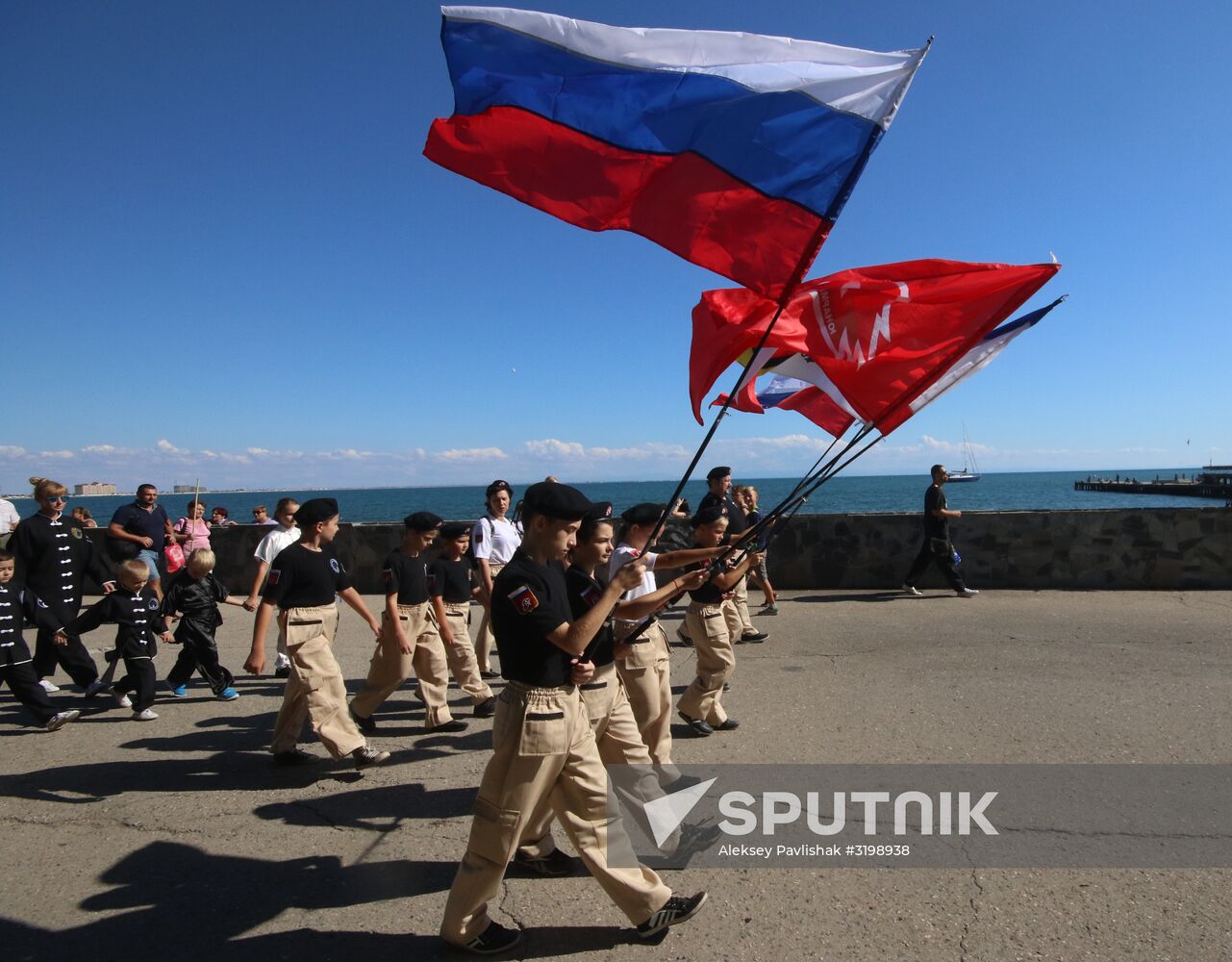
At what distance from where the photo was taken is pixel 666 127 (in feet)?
12.4

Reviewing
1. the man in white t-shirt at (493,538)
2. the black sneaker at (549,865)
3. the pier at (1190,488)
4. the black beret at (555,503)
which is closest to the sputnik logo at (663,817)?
the black sneaker at (549,865)

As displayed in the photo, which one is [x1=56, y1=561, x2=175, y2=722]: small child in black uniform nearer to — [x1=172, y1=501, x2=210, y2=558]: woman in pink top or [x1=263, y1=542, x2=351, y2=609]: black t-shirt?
[x1=263, y1=542, x2=351, y2=609]: black t-shirt

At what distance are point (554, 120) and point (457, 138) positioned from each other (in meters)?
0.48

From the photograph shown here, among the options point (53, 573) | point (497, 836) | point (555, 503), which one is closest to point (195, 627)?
point (53, 573)

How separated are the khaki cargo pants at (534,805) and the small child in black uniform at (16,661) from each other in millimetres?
4747

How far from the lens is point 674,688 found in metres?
6.84

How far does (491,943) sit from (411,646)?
3.00 meters

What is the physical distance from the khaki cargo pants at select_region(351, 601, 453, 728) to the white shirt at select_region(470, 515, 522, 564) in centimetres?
103

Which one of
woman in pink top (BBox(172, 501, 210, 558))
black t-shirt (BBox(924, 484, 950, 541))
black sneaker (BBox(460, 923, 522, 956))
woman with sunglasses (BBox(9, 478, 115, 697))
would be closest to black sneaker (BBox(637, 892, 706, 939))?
black sneaker (BBox(460, 923, 522, 956))

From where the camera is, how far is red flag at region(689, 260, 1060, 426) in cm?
440

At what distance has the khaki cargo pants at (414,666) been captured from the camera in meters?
5.66

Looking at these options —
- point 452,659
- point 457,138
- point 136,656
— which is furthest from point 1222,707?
point 136,656

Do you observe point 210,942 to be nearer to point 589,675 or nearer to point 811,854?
point 589,675

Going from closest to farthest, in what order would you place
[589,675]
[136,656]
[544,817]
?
1. [589,675]
2. [544,817]
3. [136,656]
